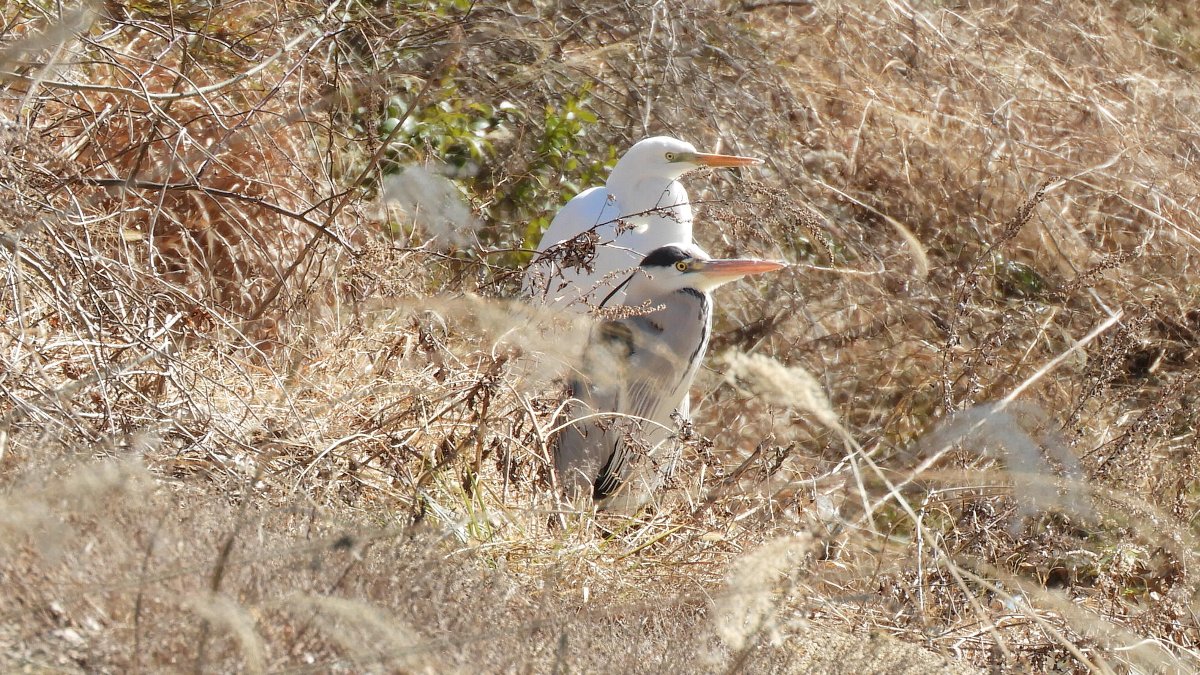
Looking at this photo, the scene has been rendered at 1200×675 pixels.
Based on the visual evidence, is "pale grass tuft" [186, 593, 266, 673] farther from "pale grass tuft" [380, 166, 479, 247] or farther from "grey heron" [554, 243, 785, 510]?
"pale grass tuft" [380, 166, 479, 247]

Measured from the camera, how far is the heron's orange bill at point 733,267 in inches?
124

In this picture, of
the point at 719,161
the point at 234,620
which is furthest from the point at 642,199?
the point at 234,620

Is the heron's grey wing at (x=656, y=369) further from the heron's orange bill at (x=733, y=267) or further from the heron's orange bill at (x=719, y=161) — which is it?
the heron's orange bill at (x=719, y=161)

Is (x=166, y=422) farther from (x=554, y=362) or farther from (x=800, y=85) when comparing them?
(x=800, y=85)

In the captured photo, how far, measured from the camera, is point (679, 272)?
3.29 metres

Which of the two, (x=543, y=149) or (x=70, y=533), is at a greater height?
(x=70, y=533)

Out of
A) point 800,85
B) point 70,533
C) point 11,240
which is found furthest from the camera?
point 800,85

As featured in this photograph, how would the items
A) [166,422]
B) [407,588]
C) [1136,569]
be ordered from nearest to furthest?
[407,588] < [166,422] < [1136,569]

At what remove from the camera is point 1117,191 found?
5.23 meters

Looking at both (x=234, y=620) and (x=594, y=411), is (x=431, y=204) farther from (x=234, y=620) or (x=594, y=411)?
(x=234, y=620)

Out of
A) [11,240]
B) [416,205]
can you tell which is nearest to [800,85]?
[416,205]

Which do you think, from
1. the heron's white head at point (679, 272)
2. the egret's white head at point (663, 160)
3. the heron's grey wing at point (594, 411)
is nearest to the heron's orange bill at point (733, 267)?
the heron's white head at point (679, 272)

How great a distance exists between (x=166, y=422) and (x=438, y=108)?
9.57 ft

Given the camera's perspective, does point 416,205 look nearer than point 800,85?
Yes
